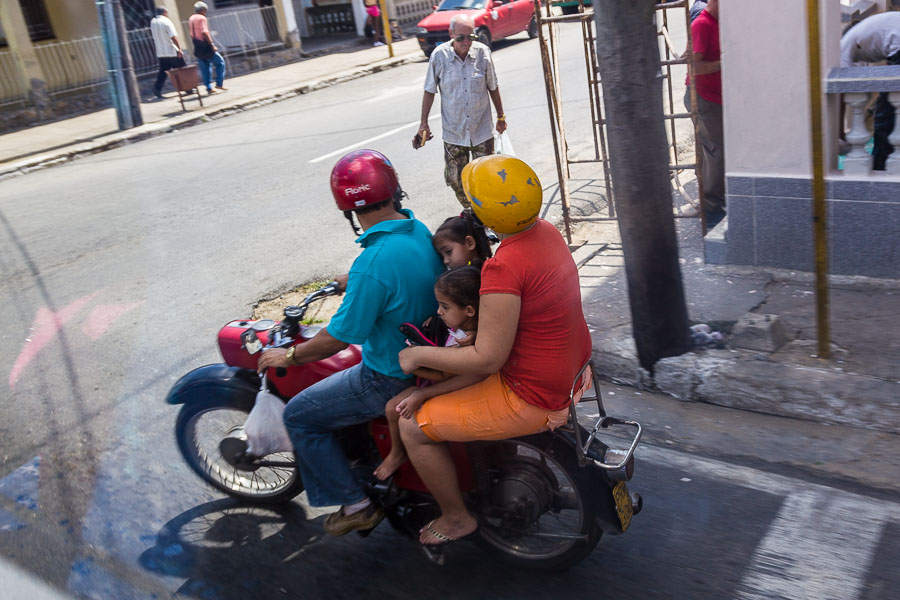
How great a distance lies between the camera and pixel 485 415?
2.93 m

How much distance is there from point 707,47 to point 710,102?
1.56 feet

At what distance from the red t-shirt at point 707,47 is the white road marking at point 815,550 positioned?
13.5 ft

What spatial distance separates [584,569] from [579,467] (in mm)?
522

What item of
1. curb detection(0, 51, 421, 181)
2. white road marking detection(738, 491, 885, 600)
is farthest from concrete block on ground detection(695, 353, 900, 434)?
curb detection(0, 51, 421, 181)

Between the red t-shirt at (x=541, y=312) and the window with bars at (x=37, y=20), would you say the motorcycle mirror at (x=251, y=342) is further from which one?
the window with bars at (x=37, y=20)

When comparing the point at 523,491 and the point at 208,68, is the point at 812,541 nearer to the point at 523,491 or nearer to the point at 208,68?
the point at 523,491

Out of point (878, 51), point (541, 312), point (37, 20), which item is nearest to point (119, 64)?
point (37, 20)

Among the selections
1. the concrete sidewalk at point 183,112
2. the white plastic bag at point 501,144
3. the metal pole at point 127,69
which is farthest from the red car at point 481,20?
the white plastic bag at point 501,144

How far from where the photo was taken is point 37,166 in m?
13.4

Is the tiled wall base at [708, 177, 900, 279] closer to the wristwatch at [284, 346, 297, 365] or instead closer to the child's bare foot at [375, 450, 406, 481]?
the child's bare foot at [375, 450, 406, 481]

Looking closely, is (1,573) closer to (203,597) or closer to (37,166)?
(203,597)

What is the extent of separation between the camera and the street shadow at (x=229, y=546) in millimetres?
3420

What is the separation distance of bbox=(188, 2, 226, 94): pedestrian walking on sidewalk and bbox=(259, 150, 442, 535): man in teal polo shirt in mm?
15888

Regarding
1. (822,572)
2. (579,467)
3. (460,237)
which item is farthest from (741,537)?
(460,237)
